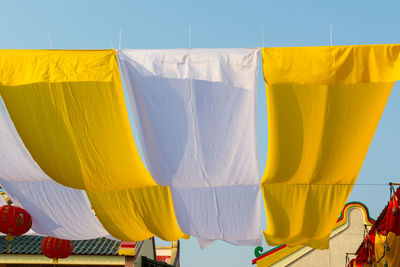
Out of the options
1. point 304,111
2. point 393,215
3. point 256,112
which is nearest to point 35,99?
point 256,112

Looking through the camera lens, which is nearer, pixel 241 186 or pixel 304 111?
pixel 304 111

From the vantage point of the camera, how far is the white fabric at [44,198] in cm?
799

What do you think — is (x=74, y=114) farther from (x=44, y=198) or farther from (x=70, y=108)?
(x=44, y=198)

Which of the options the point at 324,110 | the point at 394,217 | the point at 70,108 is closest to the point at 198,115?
the point at 324,110

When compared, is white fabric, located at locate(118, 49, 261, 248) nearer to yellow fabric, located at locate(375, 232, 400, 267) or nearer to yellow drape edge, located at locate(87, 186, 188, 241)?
yellow drape edge, located at locate(87, 186, 188, 241)

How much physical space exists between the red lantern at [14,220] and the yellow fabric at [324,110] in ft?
16.6

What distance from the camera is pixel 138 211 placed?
24.8 ft

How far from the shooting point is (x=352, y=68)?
629 cm

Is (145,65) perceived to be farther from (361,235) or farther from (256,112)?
(361,235)

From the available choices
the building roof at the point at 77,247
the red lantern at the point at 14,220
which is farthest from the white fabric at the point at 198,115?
the building roof at the point at 77,247

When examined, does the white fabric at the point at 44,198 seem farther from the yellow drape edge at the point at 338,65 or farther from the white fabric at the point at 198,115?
the yellow drape edge at the point at 338,65

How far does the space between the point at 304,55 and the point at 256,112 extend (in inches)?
41.0

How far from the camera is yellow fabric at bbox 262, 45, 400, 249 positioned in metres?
6.25

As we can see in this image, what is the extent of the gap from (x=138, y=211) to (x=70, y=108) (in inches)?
81.4
